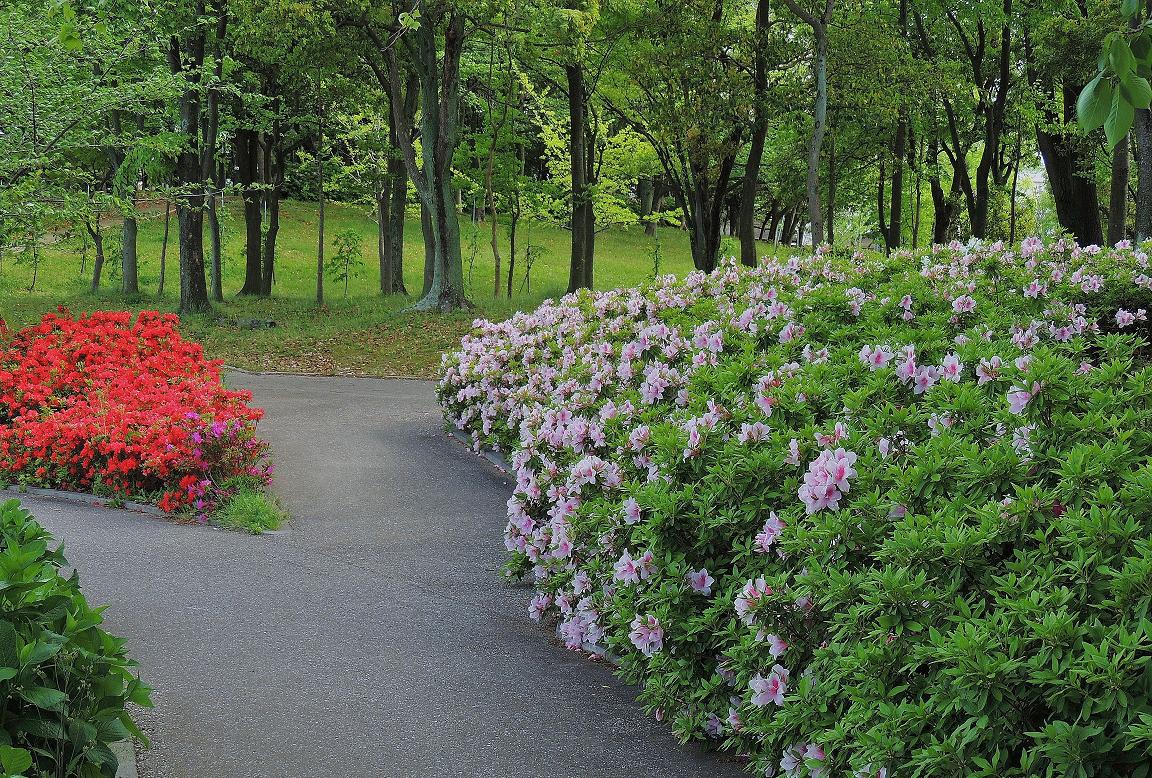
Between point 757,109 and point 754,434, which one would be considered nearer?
point 754,434

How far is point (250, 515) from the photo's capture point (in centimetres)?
838

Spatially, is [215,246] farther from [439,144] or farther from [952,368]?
[952,368]

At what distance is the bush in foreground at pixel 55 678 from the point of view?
3127 mm

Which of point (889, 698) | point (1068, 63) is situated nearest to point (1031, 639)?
point (889, 698)

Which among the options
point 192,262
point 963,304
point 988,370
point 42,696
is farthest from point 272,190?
point 42,696

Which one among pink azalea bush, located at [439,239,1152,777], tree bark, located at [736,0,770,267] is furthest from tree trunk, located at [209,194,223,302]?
pink azalea bush, located at [439,239,1152,777]

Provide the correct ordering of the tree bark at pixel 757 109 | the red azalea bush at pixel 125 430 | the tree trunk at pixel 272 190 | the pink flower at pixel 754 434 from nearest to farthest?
the pink flower at pixel 754 434 < the red azalea bush at pixel 125 430 < the tree bark at pixel 757 109 < the tree trunk at pixel 272 190

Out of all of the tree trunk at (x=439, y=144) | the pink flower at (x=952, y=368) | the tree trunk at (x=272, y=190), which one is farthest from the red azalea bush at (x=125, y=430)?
the tree trunk at (x=272, y=190)

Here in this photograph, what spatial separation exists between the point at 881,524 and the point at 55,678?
9.68 ft

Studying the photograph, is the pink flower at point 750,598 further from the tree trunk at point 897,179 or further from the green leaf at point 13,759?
the tree trunk at point 897,179

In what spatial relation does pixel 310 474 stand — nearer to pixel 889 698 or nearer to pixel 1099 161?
pixel 889 698

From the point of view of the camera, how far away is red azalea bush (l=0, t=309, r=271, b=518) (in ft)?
30.0

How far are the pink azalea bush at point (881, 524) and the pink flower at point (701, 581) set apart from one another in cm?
1

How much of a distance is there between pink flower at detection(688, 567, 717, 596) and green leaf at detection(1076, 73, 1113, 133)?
3101 millimetres
